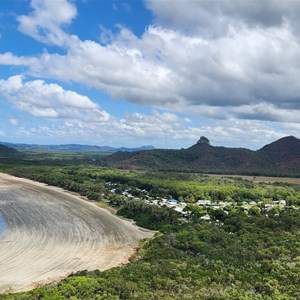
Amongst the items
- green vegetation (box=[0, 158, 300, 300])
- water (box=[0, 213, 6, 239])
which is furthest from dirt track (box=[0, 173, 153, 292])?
green vegetation (box=[0, 158, 300, 300])

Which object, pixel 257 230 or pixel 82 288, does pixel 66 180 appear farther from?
pixel 82 288

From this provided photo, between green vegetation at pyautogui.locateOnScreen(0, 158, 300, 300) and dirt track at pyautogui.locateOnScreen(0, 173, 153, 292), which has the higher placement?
green vegetation at pyautogui.locateOnScreen(0, 158, 300, 300)

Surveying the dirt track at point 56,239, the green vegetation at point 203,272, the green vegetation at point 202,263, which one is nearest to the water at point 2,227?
the dirt track at point 56,239

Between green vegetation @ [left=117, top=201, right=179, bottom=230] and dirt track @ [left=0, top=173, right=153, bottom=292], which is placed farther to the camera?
green vegetation @ [left=117, top=201, right=179, bottom=230]

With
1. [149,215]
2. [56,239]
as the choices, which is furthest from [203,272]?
[149,215]

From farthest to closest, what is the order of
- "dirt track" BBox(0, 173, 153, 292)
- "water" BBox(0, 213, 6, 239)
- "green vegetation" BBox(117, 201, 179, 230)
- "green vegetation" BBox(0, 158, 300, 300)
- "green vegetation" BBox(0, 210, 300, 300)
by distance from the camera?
1. "green vegetation" BBox(117, 201, 179, 230)
2. "water" BBox(0, 213, 6, 239)
3. "dirt track" BBox(0, 173, 153, 292)
4. "green vegetation" BBox(0, 158, 300, 300)
5. "green vegetation" BBox(0, 210, 300, 300)

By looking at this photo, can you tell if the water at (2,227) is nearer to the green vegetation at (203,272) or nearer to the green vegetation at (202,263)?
the green vegetation at (202,263)

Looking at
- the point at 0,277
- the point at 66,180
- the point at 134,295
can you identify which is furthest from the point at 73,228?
the point at 66,180

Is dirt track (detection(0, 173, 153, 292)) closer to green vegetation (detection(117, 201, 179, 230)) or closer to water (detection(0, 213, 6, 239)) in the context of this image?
water (detection(0, 213, 6, 239))
